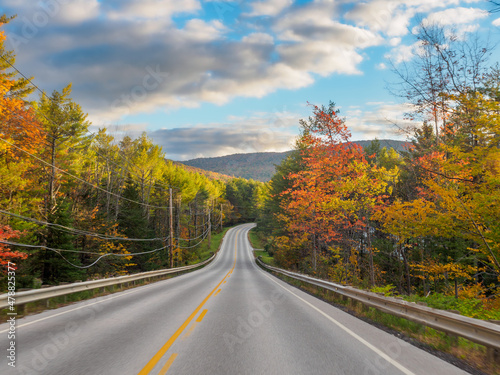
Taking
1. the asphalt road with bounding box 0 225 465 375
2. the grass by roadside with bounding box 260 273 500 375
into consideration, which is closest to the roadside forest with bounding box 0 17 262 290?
the asphalt road with bounding box 0 225 465 375

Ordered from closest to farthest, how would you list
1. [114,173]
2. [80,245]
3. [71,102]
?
[80,245] < [71,102] < [114,173]

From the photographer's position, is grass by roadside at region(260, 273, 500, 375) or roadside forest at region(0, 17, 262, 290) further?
roadside forest at region(0, 17, 262, 290)

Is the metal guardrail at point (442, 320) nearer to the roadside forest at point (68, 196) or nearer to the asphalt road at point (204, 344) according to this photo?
the asphalt road at point (204, 344)

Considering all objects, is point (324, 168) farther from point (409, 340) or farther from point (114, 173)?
point (114, 173)

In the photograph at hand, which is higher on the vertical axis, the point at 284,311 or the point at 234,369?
the point at 234,369

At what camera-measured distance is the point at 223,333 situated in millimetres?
6047

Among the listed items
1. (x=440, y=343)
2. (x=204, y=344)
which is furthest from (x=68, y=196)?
(x=440, y=343)

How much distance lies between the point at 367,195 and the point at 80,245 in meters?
27.1

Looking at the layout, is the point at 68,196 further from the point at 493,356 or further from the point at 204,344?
the point at 493,356

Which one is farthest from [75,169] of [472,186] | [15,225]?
[472,186]

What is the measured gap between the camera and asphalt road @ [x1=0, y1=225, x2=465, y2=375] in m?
4.14

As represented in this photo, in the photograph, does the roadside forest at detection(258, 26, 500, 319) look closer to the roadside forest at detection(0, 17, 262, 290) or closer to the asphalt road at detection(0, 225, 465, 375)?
the asphalt road at detection(0, 225, 465, 375)

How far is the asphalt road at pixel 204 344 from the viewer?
13.6 ft

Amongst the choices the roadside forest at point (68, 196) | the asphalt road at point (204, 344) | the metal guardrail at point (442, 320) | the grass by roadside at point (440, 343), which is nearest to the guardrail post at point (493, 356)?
the grass by roadside at point (440, 343)
